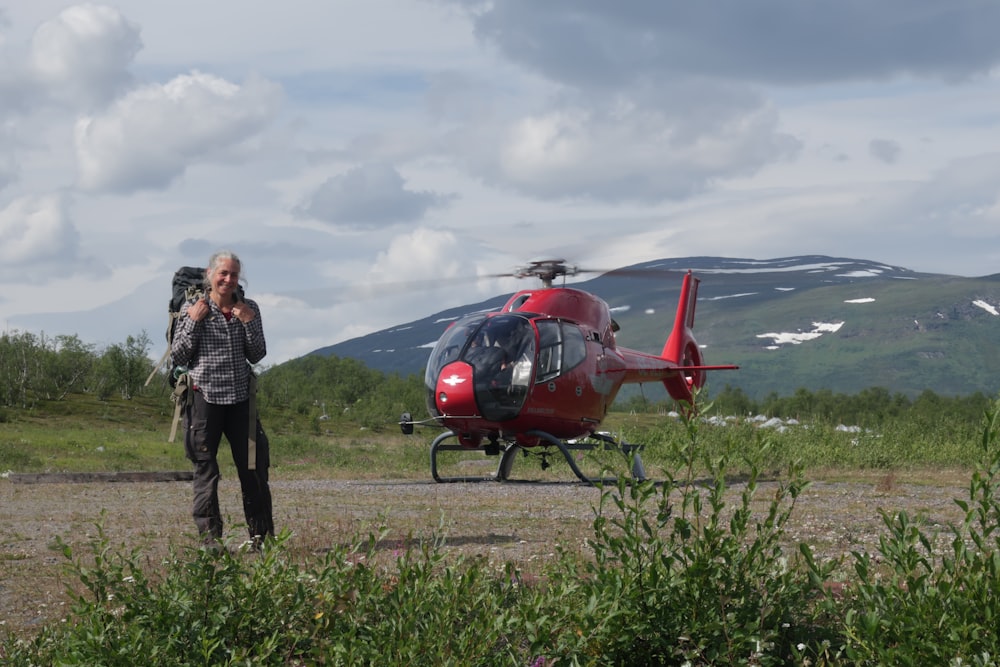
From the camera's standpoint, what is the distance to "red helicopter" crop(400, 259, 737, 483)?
16828mm

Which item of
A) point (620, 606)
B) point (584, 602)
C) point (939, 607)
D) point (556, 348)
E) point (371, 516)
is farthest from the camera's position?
point (556, 348)

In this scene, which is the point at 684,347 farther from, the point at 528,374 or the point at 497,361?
the point at 497,361

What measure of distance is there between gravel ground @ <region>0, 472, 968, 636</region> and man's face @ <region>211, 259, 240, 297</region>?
1767 mm

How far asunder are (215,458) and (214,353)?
83 cm

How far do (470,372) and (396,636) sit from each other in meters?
12.1

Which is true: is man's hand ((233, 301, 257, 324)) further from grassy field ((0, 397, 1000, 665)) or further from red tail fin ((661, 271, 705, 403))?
red tail fin ((661, 271, 705, 403))

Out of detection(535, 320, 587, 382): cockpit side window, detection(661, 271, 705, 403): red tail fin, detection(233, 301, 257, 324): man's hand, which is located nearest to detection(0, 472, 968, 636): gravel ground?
detection(233, 301, 257, 324): man's hand

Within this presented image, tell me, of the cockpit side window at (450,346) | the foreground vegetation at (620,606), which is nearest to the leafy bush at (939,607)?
the foreground vegetation at (620,606)

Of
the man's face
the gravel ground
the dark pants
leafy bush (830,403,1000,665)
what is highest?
the man's face

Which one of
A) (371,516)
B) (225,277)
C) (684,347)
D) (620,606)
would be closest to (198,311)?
(225,277)

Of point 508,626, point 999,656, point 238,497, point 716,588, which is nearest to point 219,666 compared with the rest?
point 508,626

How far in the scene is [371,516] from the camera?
11281mm

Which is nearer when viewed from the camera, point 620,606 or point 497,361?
point 620,606

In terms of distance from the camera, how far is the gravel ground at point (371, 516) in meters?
7.73
